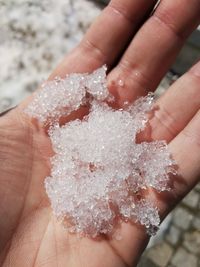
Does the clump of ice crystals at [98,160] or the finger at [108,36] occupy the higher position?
the finger at [108,36]

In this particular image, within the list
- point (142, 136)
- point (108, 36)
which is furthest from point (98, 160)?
point (108, 36)

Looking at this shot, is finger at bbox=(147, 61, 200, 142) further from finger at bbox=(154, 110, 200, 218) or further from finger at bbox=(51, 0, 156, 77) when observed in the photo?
finger at bbox=(51, 0, 156, 77)

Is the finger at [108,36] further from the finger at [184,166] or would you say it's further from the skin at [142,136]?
the finger at [184,166]

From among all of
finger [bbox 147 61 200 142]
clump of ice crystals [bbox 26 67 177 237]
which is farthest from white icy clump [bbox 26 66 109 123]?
finger [bbox 147 61 200 142]

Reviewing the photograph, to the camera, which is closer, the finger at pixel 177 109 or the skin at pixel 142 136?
the skin at pixel 142 136

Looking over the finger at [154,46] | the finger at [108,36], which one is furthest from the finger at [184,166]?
the finger at [108,36]

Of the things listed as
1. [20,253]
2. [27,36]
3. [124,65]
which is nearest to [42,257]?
[20,253]

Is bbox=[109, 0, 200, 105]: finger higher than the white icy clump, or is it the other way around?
bbox=[109, 0, 200, 105]: finger
